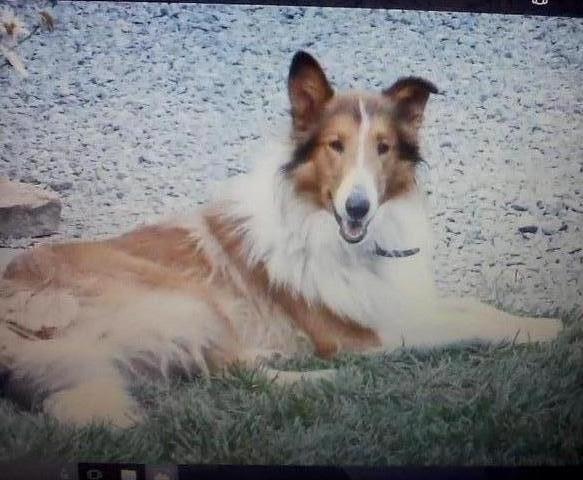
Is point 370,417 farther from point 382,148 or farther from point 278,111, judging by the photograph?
point 278,111

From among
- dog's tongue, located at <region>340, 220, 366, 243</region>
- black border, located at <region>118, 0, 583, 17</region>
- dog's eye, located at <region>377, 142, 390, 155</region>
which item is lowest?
dog's tongue, located at <region>340, 220, 366, 243</region>

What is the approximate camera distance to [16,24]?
1657 millimetres

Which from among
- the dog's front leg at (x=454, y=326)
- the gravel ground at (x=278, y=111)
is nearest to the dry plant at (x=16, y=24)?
the gravel ground at (x=278, y=111)

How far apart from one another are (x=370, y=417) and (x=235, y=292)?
0.38 m

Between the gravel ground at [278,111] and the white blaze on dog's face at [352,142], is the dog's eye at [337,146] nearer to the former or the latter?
the white blaze on dog's face at [352,142]

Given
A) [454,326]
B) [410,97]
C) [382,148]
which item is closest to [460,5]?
[410,97]

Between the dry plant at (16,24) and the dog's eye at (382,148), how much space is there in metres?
0.69

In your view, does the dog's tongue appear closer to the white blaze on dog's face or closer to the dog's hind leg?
the white blaze on dog's face

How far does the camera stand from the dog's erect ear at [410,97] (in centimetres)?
168

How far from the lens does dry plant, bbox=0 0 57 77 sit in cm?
165

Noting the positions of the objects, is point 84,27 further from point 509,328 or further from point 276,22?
point 509,328

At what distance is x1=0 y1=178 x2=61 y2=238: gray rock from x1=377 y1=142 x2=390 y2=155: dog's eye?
659mm

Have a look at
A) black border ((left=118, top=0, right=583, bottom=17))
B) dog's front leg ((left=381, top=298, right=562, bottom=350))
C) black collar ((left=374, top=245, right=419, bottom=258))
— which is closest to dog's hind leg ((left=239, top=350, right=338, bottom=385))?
dog's front leg ((left=381, top=298, right=562, bottom=350))

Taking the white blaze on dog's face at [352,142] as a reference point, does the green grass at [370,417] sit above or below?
below
